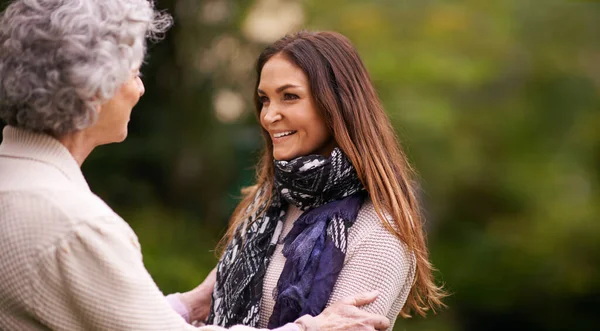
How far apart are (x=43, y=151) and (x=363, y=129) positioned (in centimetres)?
103

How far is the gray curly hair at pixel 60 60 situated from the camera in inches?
63.9

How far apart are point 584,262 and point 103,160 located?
18.0ft

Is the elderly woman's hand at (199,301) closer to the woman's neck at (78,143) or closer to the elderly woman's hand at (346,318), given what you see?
the elderly woman's hand at (346,318)

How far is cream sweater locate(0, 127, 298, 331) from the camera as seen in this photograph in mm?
1555

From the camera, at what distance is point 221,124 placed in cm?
788

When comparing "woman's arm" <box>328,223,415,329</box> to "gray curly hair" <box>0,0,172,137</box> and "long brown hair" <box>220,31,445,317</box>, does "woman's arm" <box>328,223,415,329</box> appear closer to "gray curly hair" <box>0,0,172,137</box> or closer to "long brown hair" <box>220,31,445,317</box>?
"long brown hair" <box>220,31,445,317</box>

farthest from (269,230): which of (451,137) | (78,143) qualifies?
(451,137)

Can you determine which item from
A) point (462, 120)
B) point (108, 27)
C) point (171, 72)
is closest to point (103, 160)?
point (171, 72)

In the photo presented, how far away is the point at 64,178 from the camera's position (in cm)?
165

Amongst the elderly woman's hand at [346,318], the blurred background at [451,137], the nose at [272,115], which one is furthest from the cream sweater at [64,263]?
the blurred background at [451,137]

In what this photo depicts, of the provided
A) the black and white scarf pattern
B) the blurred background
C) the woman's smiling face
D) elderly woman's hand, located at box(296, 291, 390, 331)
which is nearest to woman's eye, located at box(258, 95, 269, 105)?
the woman's smiling face

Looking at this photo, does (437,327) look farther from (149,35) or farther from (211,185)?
(149,35)

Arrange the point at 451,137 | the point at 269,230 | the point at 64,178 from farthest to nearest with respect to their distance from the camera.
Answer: the point at 451,137 → the point at 269,230 → the point at 64,178

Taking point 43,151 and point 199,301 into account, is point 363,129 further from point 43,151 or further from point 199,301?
point 43,151
